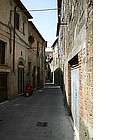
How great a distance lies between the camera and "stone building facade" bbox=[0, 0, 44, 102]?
12312 mm

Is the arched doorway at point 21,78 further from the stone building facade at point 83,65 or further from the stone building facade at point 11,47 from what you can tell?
the stone building facade at point 83,65

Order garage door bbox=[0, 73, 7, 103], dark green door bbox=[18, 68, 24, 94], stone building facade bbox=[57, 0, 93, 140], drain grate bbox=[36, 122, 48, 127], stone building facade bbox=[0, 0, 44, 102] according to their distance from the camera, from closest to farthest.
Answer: stone building facade bbox=[57, 0, 93, 140] → drain grate bbox=[36, 122, 48, 127] → garage door bbox=[0, 73, 7, 103] → stone building facade bbox=[0, 0, 44, 102] → dark green door bbox=[18, 68, 24, 94]

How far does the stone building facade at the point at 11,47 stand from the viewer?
40.4ft

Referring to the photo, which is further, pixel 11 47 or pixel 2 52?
pixel 11 47

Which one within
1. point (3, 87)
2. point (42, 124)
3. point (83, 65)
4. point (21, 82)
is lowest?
point (42, 124)

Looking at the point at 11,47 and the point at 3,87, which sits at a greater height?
the point at 11,47

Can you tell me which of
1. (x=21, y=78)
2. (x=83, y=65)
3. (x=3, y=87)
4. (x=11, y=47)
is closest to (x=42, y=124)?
(x=83, y=65)

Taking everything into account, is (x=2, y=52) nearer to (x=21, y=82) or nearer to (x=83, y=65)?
(x=21, y=82)

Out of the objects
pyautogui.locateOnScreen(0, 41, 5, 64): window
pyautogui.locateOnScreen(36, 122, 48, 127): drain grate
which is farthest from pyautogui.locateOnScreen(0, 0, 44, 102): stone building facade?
pyautogui.locateOnScreen(36, 122, 48, 127): drain grate

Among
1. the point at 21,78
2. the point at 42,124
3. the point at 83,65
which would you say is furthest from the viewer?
the point at 21,78

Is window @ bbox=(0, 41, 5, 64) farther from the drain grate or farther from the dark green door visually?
the drain grate

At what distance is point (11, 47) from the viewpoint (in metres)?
13.5

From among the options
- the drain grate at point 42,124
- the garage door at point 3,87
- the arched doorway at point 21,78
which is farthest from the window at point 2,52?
the drain grate at point 42,124
